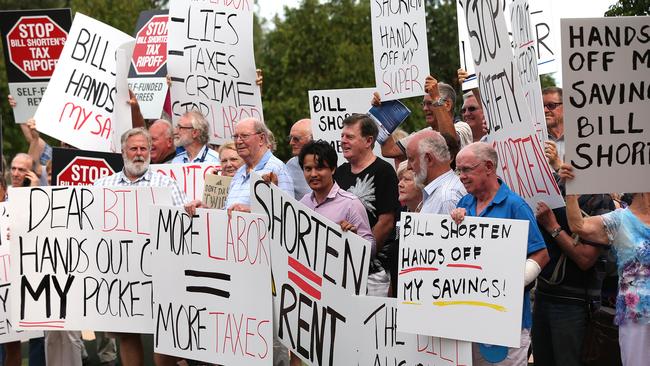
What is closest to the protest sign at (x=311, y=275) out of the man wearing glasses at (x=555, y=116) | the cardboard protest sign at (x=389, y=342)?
the cardboard protest sign at (x=389, y=342)

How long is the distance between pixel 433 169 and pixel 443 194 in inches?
8.7

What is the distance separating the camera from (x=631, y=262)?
281 inches

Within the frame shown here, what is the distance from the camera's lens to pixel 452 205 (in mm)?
7836

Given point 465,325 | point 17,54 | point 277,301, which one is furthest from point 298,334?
point 17,54

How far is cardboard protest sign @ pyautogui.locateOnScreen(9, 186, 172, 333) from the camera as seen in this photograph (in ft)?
31.1

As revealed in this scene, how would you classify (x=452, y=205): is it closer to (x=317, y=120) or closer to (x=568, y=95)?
(x=568, y=95)

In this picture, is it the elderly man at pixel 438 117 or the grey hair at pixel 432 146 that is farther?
the elderly man at pixel 438 117

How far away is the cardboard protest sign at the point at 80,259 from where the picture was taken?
948cm

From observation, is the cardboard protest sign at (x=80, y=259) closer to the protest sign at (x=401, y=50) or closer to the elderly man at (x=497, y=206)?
the protest sign at (x=401, y=50)

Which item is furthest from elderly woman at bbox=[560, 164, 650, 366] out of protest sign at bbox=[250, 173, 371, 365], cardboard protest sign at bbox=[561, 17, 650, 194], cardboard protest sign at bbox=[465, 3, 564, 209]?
protest sign at bbox=[250, 173, 371, 365]

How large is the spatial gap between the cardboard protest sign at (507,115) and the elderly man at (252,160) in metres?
1.94

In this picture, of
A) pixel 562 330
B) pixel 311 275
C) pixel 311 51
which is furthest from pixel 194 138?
pixel 311 51

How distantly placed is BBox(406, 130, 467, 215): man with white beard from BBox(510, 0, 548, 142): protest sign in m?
0.61

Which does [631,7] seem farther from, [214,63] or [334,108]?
[214,63]
